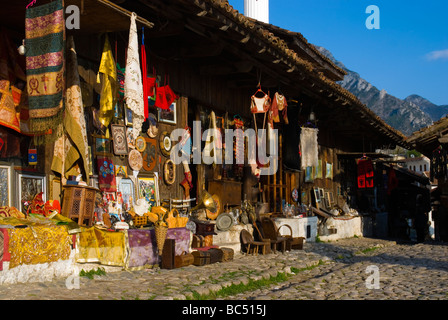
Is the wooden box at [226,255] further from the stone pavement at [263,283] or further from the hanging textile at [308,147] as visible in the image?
the hanging textile at [308,147]

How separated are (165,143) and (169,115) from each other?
579mm

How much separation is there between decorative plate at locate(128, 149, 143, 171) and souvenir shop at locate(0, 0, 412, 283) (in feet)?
0.06

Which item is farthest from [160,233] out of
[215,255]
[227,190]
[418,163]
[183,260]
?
[418,163]

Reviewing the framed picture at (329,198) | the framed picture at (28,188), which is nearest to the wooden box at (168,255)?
the framed picture at (28,188)

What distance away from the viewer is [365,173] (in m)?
21.6

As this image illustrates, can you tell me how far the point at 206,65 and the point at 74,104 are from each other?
467 centimetres

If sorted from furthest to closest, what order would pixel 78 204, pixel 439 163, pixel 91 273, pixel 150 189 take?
pixel 439 163 → pixel 150 189 → pixel 78 204 → pixel 91 273

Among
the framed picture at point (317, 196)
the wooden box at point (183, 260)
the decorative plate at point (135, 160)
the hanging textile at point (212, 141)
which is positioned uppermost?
the hanging textile at point (212, 141)

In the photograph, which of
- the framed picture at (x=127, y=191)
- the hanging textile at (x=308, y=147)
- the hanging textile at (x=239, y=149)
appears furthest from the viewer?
the hanging textile at (x=308, y=147)

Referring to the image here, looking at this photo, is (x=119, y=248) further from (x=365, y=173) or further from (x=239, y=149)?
(x=365, y=173)

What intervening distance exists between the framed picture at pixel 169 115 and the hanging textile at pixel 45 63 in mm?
3725

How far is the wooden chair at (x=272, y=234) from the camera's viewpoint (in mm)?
11320

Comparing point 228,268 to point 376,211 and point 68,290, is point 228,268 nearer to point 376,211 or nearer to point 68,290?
point 68,290

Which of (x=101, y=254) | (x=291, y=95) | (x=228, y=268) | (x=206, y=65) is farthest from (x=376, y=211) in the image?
(x=101, y=254)
